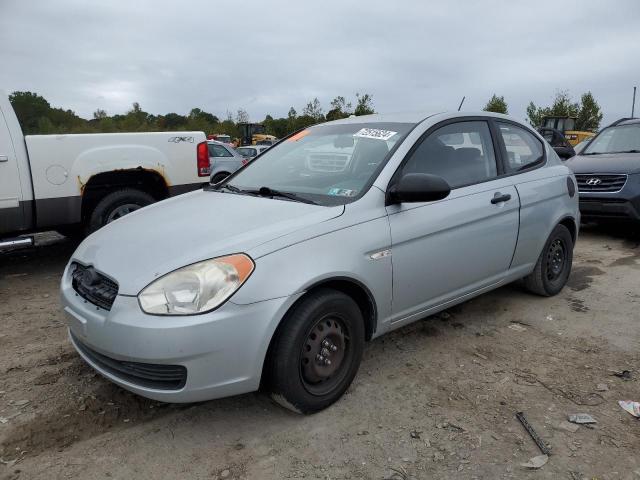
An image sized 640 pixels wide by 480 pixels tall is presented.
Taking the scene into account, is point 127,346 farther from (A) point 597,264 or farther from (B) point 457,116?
(A) point 597,264

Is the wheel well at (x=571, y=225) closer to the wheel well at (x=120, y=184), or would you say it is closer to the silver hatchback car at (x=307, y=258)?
the silver hatchback car at (x=307, y=258)

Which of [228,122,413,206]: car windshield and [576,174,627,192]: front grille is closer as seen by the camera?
[228,122,413,206]: car windshield

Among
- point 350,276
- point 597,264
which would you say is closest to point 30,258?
point 350,276

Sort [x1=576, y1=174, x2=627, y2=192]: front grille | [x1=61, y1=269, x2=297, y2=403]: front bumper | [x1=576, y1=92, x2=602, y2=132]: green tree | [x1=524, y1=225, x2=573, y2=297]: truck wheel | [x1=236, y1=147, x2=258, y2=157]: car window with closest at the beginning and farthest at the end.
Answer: [x1=61, y1=269, x2=297, y2=403]: front bumper < [x1=524, y1=225, x2=573, y2=297]: truck wheel < [x1=576, y1=174, x2=627, y2=192]: front grille < [x1=236, y1=147, x2=258, y2=157]: car window < [x1=576, y1=92, x2=602, y2=132]: green tree

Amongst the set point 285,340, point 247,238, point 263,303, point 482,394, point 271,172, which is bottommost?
point 482,394

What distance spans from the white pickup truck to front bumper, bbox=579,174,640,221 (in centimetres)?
515

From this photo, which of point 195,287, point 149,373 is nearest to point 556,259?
point 195,287

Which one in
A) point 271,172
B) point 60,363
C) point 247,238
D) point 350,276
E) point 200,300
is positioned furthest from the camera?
point 271,172

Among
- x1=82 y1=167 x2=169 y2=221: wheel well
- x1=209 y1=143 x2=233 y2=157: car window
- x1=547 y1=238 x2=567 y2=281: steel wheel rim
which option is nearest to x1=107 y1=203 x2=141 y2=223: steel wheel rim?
x1=82 y1=167 x2=169 y2=221: wheel well

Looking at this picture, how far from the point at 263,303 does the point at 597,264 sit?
4846mm

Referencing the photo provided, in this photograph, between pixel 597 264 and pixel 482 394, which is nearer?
pixel 482 394

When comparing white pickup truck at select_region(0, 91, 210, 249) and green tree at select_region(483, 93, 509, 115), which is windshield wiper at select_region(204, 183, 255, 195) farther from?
green tree at select_region(483, 93, 509, 115)

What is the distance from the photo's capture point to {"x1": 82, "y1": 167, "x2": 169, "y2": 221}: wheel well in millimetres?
5621

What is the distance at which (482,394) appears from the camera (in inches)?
118
